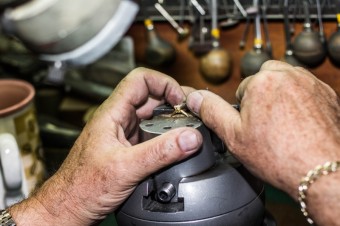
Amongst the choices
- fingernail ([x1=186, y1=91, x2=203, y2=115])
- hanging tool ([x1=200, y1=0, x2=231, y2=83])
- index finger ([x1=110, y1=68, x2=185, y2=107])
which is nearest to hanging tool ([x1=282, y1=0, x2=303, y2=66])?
hanging tool ([x1=200, y1=0, x2=231, y2=83])


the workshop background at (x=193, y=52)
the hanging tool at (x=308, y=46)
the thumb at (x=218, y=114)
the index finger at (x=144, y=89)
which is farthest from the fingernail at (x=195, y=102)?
the hanging tool at (x=308, y=46)

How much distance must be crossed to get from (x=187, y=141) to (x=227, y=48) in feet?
3.57

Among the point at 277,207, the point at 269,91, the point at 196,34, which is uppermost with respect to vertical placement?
the point at 269,91

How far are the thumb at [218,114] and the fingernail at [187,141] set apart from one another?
42 mm

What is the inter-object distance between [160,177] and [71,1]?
44cm

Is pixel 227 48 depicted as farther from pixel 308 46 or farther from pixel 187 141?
pixel 187 141

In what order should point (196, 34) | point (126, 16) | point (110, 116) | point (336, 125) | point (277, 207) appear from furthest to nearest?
1. point (196, 34)
2. point (126, 16)
3. point (277, 207)
4. point (110, 116)
5. point (336, 125)

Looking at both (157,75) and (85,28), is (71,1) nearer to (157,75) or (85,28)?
(85,28)

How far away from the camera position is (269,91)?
63cm

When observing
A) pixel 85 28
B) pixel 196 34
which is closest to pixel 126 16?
pixel 85 28

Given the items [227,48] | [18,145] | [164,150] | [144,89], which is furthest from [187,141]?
[227,48]

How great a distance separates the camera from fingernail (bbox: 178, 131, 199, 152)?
63cm

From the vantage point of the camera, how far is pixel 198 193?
64cm

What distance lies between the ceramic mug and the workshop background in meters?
0.27
